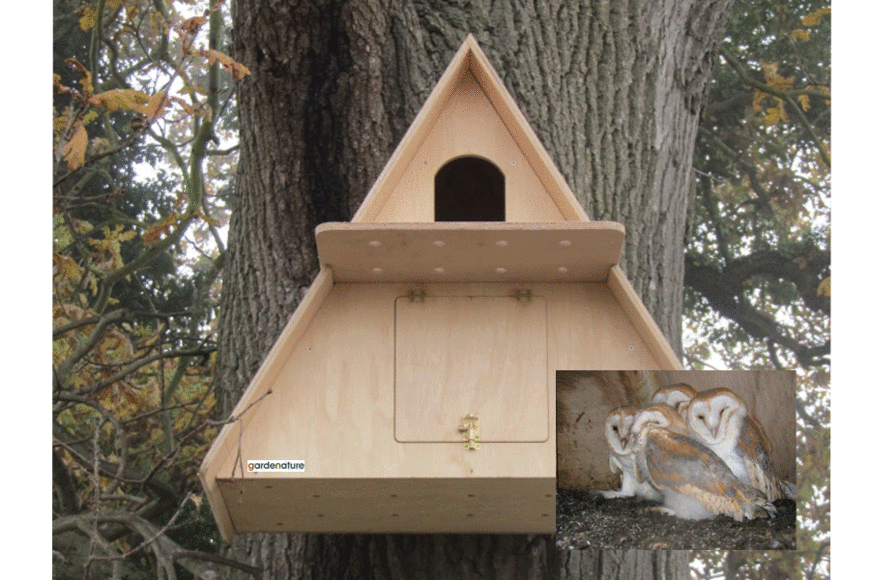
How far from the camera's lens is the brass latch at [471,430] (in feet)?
5.82

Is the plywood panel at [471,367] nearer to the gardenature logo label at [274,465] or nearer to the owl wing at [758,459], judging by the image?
the gardenature logo label at [274,465]

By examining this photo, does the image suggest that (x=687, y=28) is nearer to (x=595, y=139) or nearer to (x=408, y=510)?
(x=595, y=139)

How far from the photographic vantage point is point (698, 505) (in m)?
1.80

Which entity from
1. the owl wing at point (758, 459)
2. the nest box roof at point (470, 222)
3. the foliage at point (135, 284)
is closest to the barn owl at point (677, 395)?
the owl wing at point (758, 459)

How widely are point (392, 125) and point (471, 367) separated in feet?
Result: 2.63

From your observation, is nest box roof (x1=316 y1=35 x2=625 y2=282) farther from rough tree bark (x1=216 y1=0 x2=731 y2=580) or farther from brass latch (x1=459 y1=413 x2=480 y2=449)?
rough tree bark (x1=216 y1=0 x2=731 y2=580)

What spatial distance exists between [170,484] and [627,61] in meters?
3.09

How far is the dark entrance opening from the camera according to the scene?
2.38 meters

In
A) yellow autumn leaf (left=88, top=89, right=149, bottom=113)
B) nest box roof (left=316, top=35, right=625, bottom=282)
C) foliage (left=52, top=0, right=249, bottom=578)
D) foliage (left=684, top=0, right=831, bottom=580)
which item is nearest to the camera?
nest box roof (left=316, top=35, right=625, bottom=282)

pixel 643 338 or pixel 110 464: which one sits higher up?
pixel 643 338

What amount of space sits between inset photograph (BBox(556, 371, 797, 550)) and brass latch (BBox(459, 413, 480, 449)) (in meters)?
0.13

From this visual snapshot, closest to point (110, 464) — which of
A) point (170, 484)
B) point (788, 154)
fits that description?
point (170, 484)

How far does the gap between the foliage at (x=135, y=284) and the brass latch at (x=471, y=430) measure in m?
0.75

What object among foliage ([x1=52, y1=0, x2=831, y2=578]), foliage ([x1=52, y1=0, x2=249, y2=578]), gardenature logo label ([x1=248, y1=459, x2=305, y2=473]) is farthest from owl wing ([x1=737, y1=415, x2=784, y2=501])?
foliage ([x1=52, y1=0, x2=831, y2=578])
